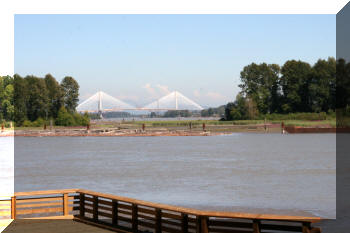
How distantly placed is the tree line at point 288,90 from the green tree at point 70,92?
33.8 m

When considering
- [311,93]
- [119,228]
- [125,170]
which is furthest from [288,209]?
[311,93]

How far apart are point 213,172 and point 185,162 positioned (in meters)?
10.4

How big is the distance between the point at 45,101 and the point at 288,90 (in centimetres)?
4809

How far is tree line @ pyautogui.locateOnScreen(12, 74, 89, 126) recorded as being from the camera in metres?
109

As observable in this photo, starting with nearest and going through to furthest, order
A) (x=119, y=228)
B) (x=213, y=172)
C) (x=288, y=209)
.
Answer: (x=119, y=228) → (x=288, y=209) → (x=213, y=172)

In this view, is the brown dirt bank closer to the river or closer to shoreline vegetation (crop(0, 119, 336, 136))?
shoreline vegetation (crop(0, 119, 336, 136))

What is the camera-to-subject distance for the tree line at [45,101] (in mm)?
109438

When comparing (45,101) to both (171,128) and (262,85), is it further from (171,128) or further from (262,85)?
(262,85)

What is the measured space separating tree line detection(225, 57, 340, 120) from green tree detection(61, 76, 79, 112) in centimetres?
3377

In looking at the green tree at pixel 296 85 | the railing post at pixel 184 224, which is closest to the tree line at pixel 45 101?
the green tree at pixel 296 85

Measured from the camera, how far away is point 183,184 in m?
34.8

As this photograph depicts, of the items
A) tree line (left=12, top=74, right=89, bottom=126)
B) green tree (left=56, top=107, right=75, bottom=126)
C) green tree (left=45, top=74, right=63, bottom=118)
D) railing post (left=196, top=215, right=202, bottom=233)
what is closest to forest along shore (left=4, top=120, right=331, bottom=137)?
green tree (left=56, top=107, right=75, bottom=126)

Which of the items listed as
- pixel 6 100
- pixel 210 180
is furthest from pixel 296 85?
pixel 210 180

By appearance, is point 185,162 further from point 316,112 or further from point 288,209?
point 316,112
